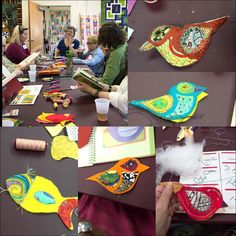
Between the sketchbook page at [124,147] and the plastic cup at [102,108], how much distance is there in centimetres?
4

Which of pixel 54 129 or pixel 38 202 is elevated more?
pixel 54 129

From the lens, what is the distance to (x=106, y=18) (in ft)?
3.36

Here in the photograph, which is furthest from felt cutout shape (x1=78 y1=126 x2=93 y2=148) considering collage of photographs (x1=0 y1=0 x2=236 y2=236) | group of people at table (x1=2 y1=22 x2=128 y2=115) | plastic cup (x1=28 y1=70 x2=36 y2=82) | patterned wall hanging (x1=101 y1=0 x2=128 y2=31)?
patterned wall hanging (x1=101 y1=0 x2=128 y2=31)

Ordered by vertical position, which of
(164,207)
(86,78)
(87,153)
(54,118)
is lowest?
(164,207)

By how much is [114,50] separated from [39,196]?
1.72ft

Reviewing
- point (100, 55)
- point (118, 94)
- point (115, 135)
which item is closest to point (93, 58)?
point (100, 55)

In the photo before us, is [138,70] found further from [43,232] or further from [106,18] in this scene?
[43,232]

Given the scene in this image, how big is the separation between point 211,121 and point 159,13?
0.37 metres

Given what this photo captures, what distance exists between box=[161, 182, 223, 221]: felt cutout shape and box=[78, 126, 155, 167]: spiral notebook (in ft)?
0.51

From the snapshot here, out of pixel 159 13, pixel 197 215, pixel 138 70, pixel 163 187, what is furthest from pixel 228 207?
pixel 159 13

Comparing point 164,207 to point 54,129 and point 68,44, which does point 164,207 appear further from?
point 68,44

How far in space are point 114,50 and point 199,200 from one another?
546 mm

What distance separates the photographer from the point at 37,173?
105 cm

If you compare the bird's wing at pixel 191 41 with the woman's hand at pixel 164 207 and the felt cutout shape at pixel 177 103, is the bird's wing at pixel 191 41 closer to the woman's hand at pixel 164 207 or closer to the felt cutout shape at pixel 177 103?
the felt cutout shape at pixel 177 103
